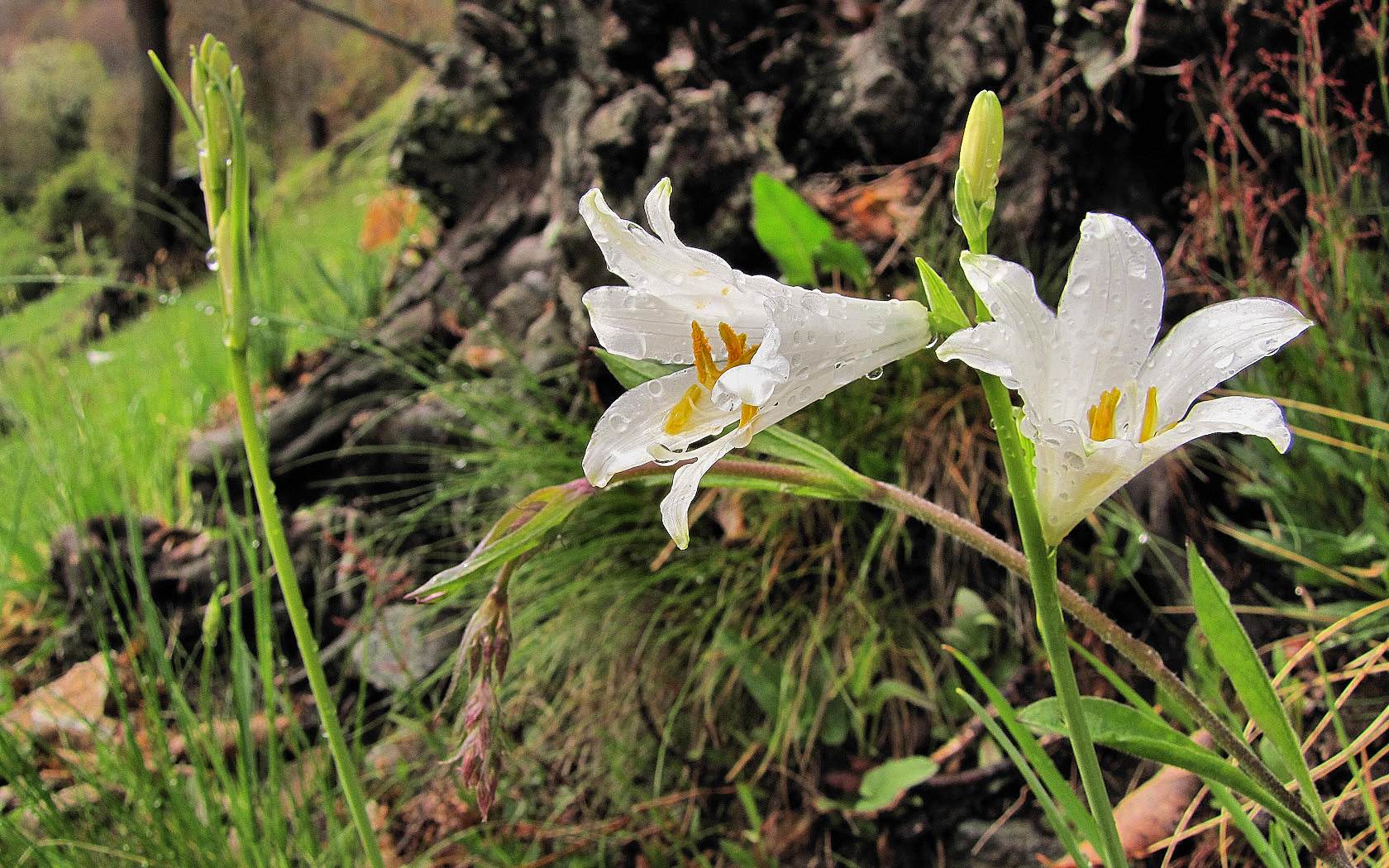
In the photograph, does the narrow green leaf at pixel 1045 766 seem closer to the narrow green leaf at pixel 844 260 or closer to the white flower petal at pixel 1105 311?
the white flower petal at pixel 1105 311


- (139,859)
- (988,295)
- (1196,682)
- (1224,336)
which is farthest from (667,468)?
(1196,682)

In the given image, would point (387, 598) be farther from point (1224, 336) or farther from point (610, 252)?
point (1224, 336)

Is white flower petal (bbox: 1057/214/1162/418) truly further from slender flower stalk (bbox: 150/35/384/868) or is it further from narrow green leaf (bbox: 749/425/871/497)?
slender flower stalk (bbox: 150/35/384/868)

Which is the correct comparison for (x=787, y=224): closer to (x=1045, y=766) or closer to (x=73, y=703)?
(x=1045, y=766)

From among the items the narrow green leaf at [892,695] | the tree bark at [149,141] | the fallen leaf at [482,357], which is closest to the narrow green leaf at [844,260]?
the narrow green leaf at [892,695]

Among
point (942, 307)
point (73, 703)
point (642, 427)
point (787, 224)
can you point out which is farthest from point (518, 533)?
point (73, 703)

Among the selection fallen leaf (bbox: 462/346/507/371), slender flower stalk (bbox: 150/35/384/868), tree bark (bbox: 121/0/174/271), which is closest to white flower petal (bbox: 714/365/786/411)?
slender flower stalk (bbox: 150/35/384/868)
